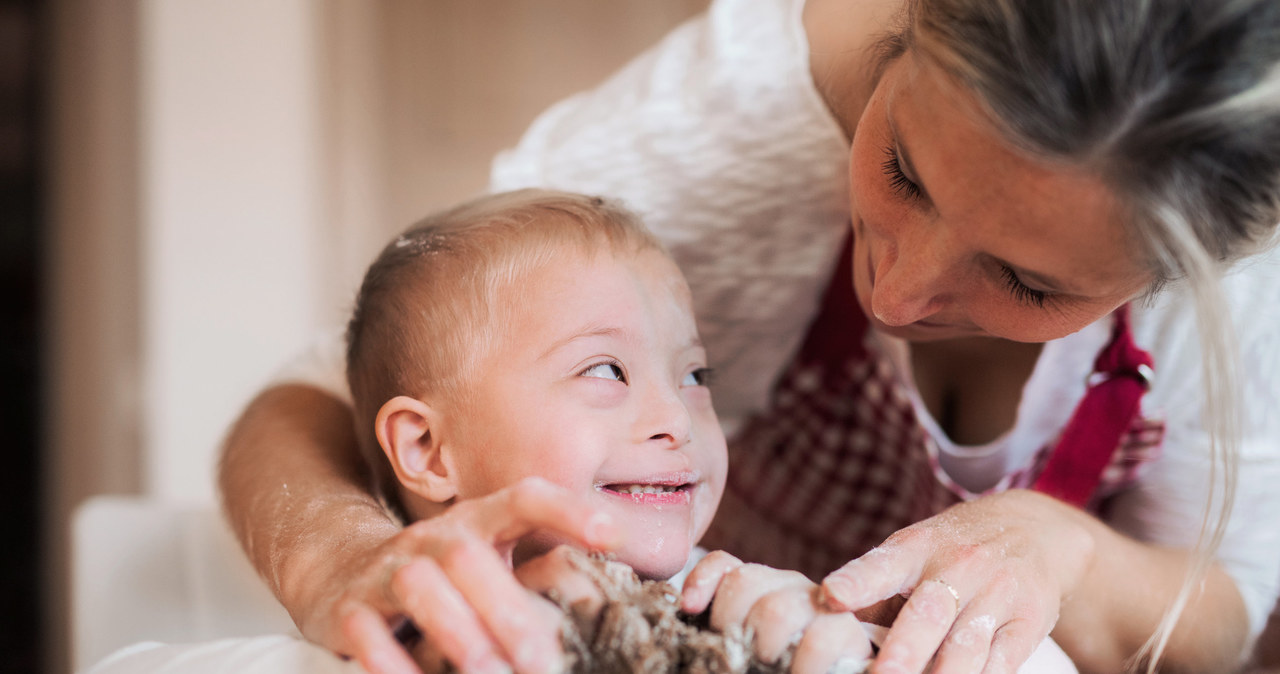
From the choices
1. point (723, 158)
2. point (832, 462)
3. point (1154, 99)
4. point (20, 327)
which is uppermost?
point (1154, 99)

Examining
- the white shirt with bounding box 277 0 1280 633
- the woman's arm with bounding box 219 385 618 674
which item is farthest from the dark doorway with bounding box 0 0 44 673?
the woman's arm with bounding box 219 385 618 674

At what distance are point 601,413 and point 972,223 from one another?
29 centimetres

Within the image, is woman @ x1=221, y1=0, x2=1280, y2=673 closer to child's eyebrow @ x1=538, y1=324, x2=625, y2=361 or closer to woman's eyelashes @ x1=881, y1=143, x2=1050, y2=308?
woman's eyelashes @ x1=881, y1=143, x2=1050, y2=308

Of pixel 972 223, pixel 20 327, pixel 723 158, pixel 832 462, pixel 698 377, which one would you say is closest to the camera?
pixel 972 223

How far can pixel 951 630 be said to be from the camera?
1.84 ft

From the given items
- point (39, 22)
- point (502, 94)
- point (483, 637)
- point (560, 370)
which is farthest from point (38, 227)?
point (483, 637)

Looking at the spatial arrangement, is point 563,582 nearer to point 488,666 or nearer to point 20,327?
point 488,666

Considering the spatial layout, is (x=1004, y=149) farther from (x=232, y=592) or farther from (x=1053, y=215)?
(x=232, y=592)

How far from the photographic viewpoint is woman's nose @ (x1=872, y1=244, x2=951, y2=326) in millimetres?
614

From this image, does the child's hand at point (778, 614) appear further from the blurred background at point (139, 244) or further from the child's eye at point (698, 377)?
the blurred background at point (139, 244)

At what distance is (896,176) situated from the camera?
2.07 feet

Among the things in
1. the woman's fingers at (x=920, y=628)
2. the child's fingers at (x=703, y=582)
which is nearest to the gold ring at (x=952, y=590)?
the woman's fingers at (x=920, y=628)

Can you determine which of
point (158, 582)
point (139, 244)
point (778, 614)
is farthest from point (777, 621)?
point (139, 244)

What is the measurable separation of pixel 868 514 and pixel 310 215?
1353mm
